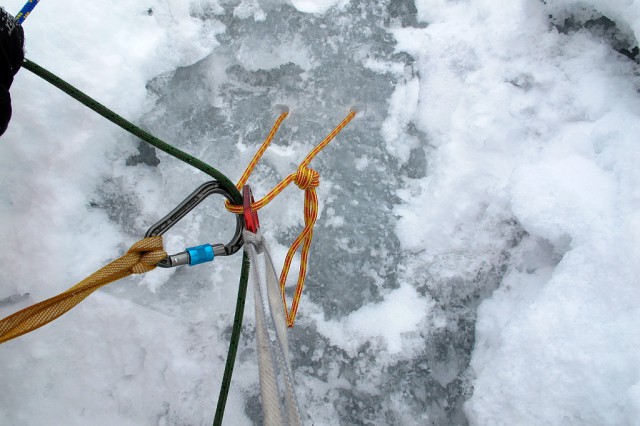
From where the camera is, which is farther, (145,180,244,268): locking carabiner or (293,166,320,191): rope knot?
(293,166,320,191): rope knot

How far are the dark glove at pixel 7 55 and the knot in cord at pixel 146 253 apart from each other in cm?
26

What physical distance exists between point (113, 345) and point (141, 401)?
0.14m

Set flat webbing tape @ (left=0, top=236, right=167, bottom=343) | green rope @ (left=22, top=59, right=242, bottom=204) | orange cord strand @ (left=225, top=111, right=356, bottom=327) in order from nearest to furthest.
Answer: flat webbing tape @ (left=0, top=236, right=167, bottom=343) < green rope @ (left=22, top=59, right=242, bottom=204) < orange cord strand @ (left=225, top=111, right=356, bottom=327)

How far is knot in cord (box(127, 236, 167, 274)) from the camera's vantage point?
0.78 metres

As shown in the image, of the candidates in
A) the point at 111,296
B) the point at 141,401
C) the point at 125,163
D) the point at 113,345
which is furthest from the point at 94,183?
the point at 141,401

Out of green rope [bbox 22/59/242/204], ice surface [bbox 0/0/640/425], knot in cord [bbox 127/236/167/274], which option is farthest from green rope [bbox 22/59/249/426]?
ice surface [bbox 0/0/640/425]

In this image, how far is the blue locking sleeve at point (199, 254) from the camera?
0.81m

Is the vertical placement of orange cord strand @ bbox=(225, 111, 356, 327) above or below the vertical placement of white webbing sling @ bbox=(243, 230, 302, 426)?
above

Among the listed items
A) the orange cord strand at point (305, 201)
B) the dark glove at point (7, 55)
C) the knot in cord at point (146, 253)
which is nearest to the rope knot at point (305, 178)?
the orange cord strand at point (305, 201)

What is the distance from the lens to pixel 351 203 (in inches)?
48.0

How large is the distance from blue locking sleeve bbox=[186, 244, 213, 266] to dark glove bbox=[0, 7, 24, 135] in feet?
1.08

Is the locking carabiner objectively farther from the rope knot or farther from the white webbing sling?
the rope knot

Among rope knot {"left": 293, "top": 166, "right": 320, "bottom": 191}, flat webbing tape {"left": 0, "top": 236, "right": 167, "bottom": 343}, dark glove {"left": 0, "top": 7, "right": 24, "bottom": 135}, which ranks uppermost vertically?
rope knot {"left": 293, "top": 166, "right": 320, "bottom": 191}

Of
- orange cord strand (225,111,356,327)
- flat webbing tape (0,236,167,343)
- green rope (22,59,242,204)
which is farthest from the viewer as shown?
orange cord strand (225,111,356,327)
